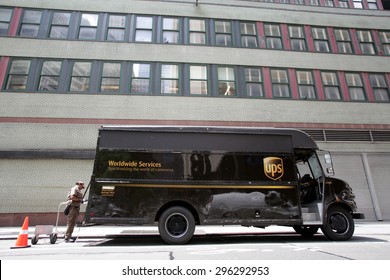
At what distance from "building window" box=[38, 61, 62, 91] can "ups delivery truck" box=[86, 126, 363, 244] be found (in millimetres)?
10195

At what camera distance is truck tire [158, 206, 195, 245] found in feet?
22.6

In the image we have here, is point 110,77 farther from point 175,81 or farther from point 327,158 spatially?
point 327,158

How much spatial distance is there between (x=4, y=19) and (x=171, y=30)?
35.6 feet

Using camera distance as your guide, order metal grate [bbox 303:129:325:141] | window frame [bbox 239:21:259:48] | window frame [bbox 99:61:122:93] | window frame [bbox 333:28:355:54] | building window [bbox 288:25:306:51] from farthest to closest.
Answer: window frame [bbox 333:28:355:54] < building window [bbox 288:25:306:51] < window frame [bbox 239:21:259:48] < metal grate [bbox 303:129:325:141] < window frame [bbox 99:61:122:93]

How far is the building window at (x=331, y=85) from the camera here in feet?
55.6

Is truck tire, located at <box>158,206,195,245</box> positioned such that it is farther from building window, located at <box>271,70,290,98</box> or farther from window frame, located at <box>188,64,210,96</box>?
building window, located at <box>271,70,290,98</box>

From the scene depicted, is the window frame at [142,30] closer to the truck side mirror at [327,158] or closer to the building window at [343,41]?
the truck side mirror at [327,158]

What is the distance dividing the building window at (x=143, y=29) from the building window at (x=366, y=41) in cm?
1574

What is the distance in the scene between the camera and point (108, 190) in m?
6.97

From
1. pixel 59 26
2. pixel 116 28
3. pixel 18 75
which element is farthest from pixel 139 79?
pixel 18 75

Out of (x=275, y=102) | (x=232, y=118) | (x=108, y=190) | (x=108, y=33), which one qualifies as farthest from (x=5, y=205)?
(x=275, y=102)

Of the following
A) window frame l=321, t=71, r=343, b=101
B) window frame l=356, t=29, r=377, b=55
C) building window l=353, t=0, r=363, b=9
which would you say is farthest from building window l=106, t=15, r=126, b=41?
building window l=353, t=0, r=363, b=9

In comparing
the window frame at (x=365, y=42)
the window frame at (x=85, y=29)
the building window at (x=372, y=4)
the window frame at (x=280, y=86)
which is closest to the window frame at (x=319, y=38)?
the window frame at (x=365, y=42)

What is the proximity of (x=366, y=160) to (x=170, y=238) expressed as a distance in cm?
1433
